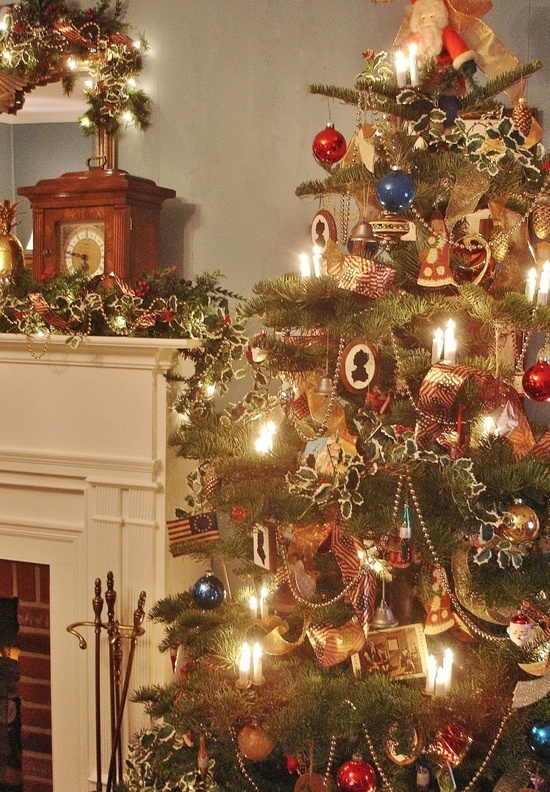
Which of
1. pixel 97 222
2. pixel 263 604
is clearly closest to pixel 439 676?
pixel 263 604

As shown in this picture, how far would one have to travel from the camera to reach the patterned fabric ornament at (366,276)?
168cm

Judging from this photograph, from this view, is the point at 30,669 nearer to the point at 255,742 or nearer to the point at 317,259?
the point at 255,742

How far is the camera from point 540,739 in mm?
1615

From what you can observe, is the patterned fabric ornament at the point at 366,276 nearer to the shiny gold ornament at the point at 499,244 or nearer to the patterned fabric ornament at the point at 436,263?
the patterned fabric ornament at the point at 436,263

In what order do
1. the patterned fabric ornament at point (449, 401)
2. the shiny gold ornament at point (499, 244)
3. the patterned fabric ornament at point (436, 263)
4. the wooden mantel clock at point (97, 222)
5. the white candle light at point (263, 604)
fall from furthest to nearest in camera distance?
the wooden mantel clock at point (97, 222), the white candle light at point (263, 604), the shiny gold ornament at point (499, 244), the patterned fabric ornament at point (436, 263), the patterned fabric ornament at point (449, 401)

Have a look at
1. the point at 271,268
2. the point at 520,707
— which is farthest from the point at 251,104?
the point at 520,707

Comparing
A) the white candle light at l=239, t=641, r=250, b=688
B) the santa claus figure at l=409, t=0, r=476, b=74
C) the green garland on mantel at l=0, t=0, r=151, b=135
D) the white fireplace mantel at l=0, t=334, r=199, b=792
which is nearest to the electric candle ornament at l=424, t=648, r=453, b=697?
the white candle light at l=239, t=641, r=250, b=688

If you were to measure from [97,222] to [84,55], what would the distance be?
535mm

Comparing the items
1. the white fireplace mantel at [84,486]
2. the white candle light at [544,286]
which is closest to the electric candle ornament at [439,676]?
the white candle light at [544,286]

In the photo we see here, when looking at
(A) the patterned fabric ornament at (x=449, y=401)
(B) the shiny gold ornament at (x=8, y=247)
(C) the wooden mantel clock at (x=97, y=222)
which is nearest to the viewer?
(A) the patterned fabric ornament at (x=449, y=401)

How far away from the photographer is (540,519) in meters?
1.66

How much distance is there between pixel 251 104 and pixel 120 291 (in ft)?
2.25

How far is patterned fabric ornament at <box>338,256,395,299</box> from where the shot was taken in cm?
168

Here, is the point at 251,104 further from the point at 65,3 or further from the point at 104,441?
the point at 104,441
